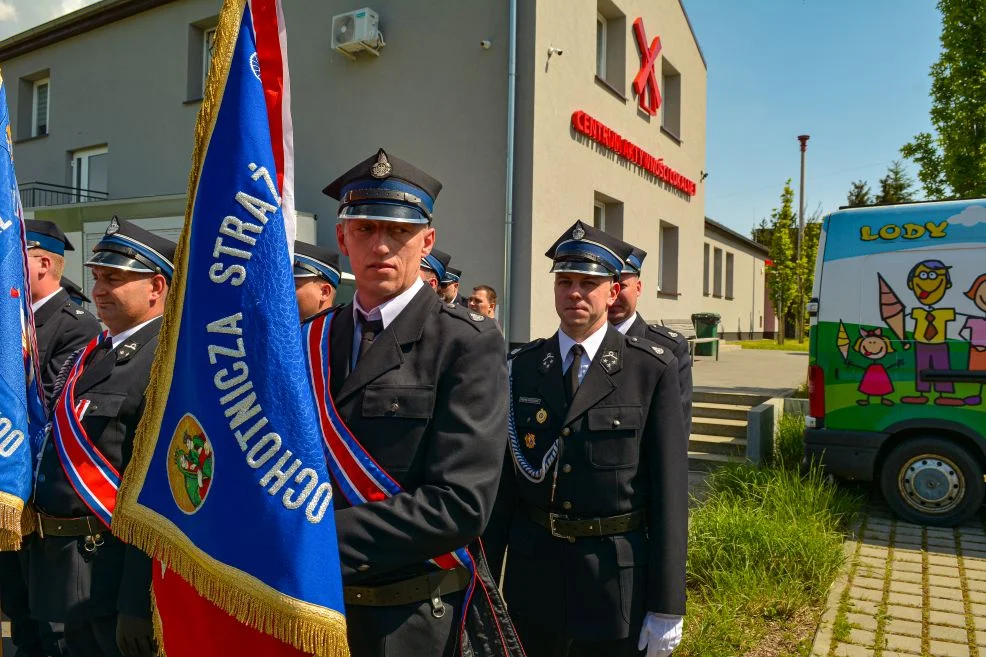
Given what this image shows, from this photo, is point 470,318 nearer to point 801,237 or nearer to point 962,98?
point 962,98

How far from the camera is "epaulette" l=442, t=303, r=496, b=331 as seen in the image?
6.35 feet

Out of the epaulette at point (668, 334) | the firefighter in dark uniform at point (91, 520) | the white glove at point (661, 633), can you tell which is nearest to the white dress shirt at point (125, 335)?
the firefighter in dark uniform at point (91, 520)

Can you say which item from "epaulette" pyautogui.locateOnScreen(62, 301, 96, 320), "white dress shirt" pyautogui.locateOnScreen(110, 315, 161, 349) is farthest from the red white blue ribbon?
"epaulette" pyautogui.locateOnScreen(62, 301, 96, 320)

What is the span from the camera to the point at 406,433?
70.1 inches

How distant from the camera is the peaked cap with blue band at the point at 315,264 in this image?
12.2 feet

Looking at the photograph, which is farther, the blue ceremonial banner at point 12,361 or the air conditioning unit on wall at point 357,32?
the air conditioning unit on wall at point 357,32

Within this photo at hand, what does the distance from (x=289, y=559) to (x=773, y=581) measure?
3.83m

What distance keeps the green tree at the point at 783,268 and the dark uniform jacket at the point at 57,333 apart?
25482 mm

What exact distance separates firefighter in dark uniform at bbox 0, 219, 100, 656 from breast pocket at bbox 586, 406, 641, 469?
2663 mm

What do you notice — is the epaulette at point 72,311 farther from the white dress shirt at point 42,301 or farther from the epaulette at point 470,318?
the epaulette at point 470,318

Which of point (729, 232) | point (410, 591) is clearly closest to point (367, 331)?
point (410, 591)

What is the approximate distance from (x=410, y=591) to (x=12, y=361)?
1.59 meters

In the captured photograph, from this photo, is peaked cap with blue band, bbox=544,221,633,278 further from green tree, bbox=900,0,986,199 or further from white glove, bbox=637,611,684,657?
green tree, bbox=900,0,986,199

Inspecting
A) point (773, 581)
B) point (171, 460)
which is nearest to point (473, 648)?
point (171, 460)
